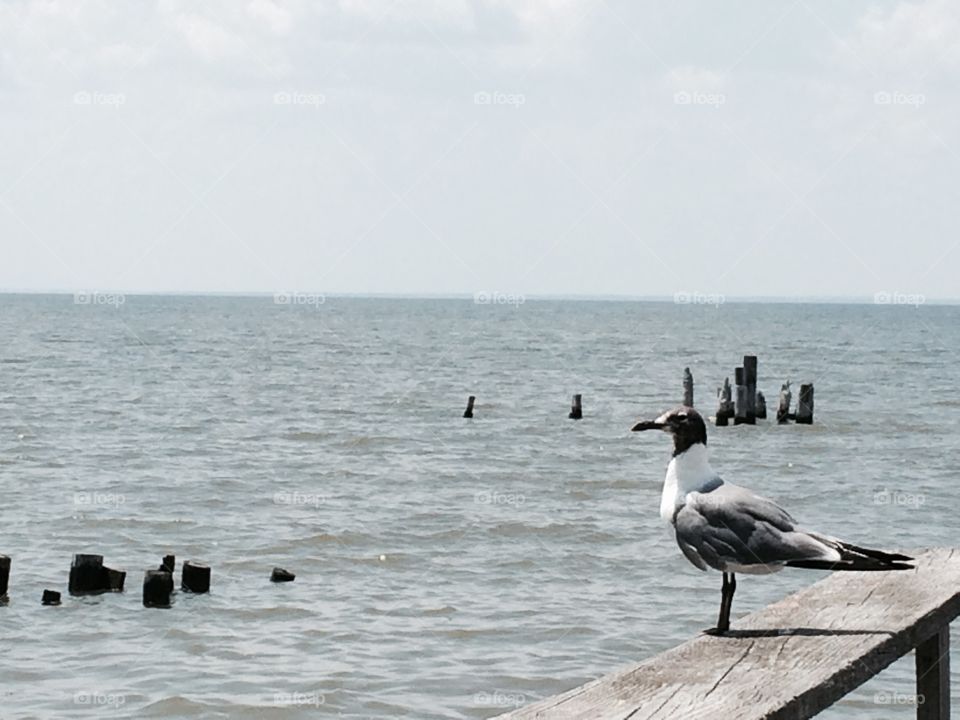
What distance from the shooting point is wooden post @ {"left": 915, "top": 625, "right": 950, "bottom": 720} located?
185 inches

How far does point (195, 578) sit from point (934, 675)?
11.7m

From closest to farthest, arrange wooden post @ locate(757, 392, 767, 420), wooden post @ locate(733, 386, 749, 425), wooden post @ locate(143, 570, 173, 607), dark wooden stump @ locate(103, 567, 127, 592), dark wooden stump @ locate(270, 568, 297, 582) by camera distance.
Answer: wooden post @ locate(143, 570, 173, 607) < dark wooden stump @ locate(103, 567, 127, 592) < dark wooden stump @ locate(270, 568, 297, 582) < wooden post @ locate(733, 386, 749, 425) < wooden post @ locate(757, 392, 767, 420)

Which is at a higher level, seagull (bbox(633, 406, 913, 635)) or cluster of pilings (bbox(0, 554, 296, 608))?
seagull (bbox(633, 406, 913, 635))

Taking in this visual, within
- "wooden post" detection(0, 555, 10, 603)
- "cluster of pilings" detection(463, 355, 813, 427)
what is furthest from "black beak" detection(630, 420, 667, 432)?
"cluster of pilings" detection(463, 355, 813, 427)

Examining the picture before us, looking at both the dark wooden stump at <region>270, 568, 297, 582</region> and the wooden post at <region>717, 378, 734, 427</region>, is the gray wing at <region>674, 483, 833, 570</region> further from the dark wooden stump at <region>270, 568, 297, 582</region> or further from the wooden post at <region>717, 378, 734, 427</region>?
the wooden post at <region>717, 378, 734, 427</region>

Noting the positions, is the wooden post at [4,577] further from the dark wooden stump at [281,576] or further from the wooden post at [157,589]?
the dark wooden stump at [281,576]

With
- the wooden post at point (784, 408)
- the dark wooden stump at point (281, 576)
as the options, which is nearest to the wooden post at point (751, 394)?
the wooden post at point (784, 408)

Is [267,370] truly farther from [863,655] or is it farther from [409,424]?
[863,655]

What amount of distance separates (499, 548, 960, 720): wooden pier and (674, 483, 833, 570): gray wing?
6.7 inches

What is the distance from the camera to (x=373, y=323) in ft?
566

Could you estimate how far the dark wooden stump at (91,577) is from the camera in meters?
15.2

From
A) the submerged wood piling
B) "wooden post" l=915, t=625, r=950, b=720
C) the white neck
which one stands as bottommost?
the submerged wood piling

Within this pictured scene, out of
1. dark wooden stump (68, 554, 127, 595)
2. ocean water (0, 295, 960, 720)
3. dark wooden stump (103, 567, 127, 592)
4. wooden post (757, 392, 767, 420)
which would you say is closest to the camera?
ocean water (0, 295, 960, 720)

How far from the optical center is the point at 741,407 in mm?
42188
